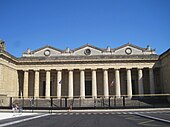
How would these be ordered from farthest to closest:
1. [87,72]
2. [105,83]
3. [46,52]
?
[46,52] < [87,72] < [105,83]

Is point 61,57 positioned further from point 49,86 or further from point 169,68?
point 169,68

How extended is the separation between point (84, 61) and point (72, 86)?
7278mm

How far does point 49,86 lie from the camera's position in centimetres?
5781

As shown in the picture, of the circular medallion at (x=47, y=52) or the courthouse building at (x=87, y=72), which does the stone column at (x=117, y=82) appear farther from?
the circular medallion at (x=47, y=52)

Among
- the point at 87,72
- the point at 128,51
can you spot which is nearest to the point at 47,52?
the point at 87,72

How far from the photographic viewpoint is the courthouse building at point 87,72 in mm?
56312

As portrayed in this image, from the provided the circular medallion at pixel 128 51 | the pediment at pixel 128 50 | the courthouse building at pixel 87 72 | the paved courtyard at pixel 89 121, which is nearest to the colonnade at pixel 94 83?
the courthouse building at pixel 87 72

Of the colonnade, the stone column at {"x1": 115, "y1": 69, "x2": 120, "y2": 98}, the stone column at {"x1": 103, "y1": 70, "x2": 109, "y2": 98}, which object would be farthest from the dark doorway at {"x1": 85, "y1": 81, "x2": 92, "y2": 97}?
the stone column at {"x1": 115, "y1": 69, "x2": 120, "y2": 98}

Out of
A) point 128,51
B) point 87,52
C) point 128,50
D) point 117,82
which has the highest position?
point 128,50

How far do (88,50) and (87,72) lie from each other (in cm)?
626

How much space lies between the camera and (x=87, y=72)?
204 feet

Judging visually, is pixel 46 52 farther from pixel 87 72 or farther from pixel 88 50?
pixel 87 72

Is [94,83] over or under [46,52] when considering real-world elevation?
under

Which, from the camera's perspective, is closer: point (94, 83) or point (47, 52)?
point (94, 83)
